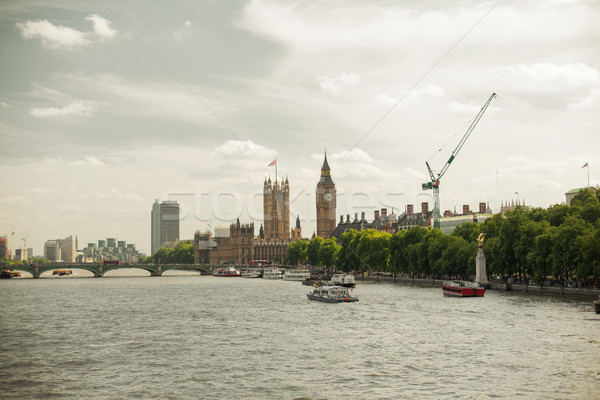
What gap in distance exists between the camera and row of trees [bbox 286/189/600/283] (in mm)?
87688

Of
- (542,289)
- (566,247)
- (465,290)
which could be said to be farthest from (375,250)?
(566,247)

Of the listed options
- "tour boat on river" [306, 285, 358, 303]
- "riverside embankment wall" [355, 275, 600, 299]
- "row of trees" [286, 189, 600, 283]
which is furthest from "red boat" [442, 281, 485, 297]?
"tour boat on river" [306, 285, 358, 303]

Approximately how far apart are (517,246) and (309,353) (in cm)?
6158

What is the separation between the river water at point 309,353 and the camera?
37.6 metres

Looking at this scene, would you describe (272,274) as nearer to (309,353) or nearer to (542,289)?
(542,289)

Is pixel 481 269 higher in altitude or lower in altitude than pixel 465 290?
higher

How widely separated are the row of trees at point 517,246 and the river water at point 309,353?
29.3ft

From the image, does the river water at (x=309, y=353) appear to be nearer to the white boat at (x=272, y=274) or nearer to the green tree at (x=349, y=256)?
the green tree at (x=349, y=256)

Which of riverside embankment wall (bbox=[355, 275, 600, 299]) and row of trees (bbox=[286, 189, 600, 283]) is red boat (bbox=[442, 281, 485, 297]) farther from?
riverside embankment wall (bbox=[355, 275, 600, 299])

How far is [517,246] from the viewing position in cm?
10188

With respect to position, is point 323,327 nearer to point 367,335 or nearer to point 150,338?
point 367,335

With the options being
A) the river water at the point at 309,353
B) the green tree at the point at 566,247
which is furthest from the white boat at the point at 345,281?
the river water at the point at 309,353

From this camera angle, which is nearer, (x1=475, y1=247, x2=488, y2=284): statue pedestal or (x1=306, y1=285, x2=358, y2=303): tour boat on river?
(x1=306, y1=285, x2=358, y2=303): tour boat on river

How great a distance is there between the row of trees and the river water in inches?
352
